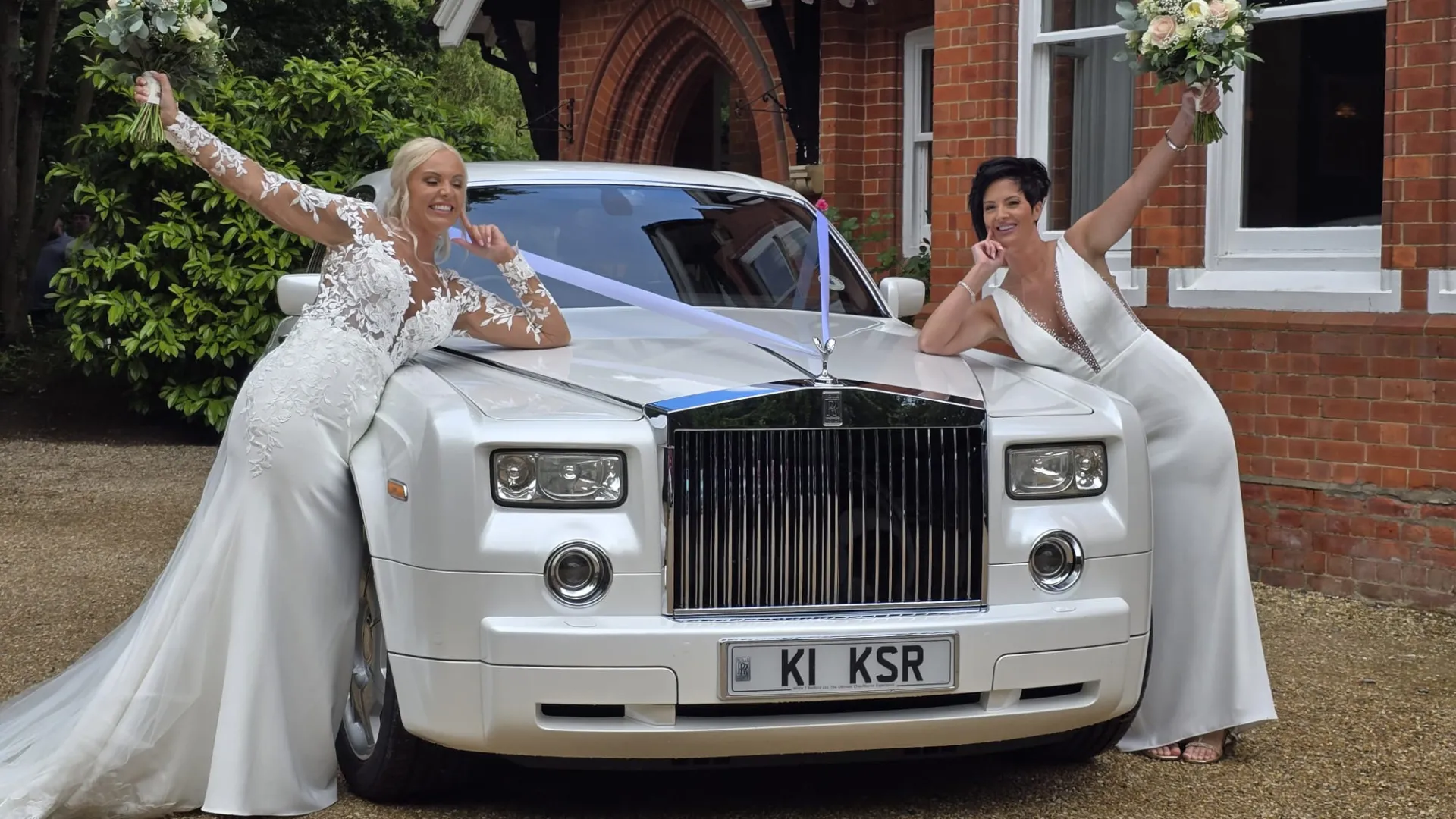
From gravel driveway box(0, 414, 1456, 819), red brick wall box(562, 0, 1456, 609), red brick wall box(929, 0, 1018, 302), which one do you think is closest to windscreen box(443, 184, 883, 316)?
gravel driveway box(0, 414, 1456, 819)

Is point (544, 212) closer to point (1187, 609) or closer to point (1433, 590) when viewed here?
point (1187, 609)

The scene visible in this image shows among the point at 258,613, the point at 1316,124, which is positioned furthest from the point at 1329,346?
the point at 258,613

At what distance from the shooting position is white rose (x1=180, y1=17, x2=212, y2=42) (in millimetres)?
4688

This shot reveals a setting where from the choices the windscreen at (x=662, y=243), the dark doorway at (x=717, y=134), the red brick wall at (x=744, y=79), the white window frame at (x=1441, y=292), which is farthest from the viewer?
the dark doorway at (x=717, y=134)

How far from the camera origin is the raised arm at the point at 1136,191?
4.95m

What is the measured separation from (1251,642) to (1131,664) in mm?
890

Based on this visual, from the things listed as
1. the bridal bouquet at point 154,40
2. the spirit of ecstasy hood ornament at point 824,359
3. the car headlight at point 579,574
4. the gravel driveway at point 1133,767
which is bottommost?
the gravel driveway at point 1133,767

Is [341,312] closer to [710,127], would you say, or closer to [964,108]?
[964,108]

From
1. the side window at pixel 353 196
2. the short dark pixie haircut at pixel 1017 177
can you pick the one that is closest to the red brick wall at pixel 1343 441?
the short dark pixie haircut at pixel 1017 177

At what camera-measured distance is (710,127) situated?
18.0 metres

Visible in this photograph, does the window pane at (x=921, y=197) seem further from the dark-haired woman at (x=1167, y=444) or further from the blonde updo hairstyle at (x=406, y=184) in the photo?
the blonde updo hairstyle at (x=406, y=184)

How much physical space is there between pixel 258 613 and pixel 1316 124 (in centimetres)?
593

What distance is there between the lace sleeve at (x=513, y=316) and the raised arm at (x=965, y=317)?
3.54 feet

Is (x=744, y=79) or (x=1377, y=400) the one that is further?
(x=744, y=79)
